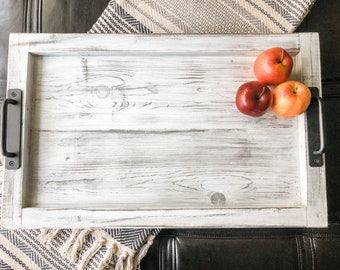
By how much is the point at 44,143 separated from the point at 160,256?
0.49 meters

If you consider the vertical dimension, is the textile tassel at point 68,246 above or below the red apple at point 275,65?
below

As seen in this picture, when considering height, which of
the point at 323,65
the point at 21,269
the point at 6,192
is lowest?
the point at 21,269

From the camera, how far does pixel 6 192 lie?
97 centimetres

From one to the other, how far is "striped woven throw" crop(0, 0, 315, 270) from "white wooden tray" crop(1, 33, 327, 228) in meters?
0.13

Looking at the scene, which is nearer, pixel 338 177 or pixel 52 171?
pixel 52 171

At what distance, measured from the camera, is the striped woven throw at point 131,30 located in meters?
1.08

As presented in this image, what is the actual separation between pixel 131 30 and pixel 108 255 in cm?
70

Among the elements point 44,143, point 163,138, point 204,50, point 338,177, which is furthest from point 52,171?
point 338,177

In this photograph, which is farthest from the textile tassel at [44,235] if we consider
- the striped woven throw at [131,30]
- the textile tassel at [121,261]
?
the textile tassel at [121,261]

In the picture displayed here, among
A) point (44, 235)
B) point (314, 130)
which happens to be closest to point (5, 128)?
point (44, 235)

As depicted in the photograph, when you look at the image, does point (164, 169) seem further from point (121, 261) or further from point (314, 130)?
point (314, 130)

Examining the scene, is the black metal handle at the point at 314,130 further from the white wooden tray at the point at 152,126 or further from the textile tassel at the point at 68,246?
the textile tassel at the point at 68,246

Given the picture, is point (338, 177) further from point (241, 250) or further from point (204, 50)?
point (204, 50)

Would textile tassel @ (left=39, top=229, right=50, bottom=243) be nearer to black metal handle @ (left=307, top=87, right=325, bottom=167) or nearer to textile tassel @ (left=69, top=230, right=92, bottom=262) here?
textile tassel @ (left=69, top=230, right=92, bottom=262)
